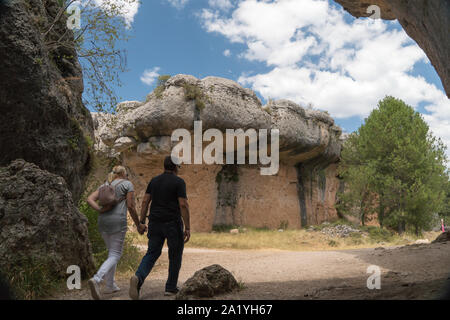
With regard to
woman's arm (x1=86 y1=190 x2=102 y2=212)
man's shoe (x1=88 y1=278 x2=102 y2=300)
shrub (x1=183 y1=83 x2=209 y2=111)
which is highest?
shrub (x1=183 y1=83 x2=209 y2=111)

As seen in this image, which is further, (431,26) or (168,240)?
(168,240)

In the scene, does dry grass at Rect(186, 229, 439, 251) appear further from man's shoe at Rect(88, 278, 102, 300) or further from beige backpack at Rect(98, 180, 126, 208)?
man's shoe at Rect(88, 278, 102, 300)

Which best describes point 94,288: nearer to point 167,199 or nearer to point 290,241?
point 167,199

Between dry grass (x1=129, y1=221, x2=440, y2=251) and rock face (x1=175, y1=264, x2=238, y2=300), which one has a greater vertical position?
rock face (x1=175, y1=264, x2=238, y2=300)

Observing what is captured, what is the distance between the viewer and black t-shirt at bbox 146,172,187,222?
13.9ft

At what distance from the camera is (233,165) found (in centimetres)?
1794

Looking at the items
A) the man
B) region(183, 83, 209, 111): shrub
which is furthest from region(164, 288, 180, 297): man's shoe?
region(183, 83, 209, 111): shrub

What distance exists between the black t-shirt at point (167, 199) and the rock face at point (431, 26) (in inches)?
132

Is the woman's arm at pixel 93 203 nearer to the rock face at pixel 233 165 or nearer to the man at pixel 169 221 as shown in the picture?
the man at pixel 169 221

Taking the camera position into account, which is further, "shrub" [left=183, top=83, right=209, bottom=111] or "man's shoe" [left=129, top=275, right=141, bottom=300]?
"shrub" [left=183, top=83, right=209, bottom=111]

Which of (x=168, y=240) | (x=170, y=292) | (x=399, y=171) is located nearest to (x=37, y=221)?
(x=168, y=240)

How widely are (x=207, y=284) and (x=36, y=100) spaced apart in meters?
3.90

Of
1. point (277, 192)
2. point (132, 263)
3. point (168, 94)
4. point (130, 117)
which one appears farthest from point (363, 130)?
point (132, 263)

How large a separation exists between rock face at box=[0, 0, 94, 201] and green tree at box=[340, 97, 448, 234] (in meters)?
15.5
